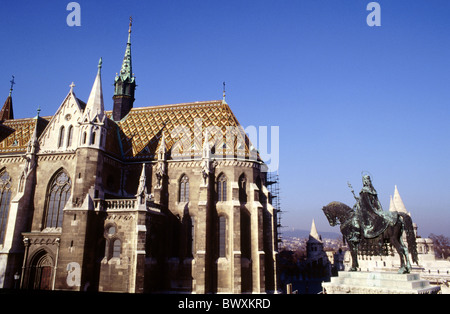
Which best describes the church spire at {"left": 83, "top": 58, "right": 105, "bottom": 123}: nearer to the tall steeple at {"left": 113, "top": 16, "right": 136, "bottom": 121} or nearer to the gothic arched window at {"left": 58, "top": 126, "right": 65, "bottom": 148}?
the gothic arched window at {"left": 58, "top": 126, "right": 65, "bottom": 148}

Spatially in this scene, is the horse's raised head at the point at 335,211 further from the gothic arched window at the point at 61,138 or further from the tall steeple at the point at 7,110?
the tall steeple at the point at 7,110

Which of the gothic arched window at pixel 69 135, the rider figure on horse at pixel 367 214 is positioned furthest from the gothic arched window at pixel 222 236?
the rider figure on horse at pixel 367 214

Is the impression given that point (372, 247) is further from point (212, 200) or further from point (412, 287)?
point (212, 200)

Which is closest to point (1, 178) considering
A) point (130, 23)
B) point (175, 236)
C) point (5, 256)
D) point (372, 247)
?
point (5, 256)

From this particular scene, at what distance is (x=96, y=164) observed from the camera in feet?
90.8

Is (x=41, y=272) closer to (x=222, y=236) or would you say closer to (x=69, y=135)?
(x=69, y=135)

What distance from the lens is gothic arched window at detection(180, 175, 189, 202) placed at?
102 ft

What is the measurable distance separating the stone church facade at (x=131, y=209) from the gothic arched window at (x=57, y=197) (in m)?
0.09

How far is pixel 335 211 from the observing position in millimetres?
14711

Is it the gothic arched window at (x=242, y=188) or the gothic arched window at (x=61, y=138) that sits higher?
the gothic arched window at (x=61, y=138)

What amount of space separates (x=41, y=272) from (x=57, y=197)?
618 cm

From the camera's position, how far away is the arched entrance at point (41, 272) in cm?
2592

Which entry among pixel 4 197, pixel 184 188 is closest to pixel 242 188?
pixel 184 188

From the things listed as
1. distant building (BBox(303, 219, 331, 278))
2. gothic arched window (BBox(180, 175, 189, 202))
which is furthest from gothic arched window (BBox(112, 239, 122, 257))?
distant building (BBox(303, 219, 331, 278))
